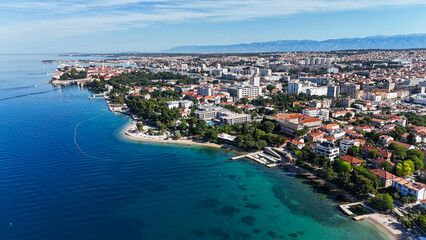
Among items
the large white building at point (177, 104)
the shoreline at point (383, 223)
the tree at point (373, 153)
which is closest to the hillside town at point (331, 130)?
the tree at point (373, 153)

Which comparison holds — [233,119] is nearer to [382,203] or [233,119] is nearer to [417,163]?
[417,163]

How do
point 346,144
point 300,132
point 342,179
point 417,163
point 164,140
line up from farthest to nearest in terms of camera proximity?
point 164,140 < point 300,132 < point 346,144 < point 417,163 < point 342,179

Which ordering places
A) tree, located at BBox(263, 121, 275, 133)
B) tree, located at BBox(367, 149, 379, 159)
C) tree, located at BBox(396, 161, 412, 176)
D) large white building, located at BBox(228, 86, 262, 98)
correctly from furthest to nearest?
large white building, located at BBox(228, 86, 262, 98), tree, located at BBox(263, 121, 275, 133), tree, located at BBox(367, 149, 379, 159), tree, located at BBox(396, 161, 412, 176)

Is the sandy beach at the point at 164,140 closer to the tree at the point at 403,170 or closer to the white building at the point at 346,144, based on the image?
the white building at the point at 346,144

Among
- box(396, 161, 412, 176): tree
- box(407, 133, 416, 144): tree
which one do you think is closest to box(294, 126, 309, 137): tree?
box(407, 133, 416, 144): tree

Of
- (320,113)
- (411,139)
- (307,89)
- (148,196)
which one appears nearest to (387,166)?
(411,139)

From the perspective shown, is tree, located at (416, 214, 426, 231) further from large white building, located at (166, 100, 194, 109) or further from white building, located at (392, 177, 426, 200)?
large white building, located at (166, 100, 194, 109)
